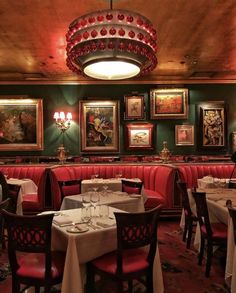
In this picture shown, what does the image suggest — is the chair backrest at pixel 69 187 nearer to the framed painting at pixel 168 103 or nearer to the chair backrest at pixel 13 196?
the chair backrest at pixel 13 196

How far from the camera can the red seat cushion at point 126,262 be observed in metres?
2.60

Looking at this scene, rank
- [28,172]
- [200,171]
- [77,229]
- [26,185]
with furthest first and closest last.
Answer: [28,172]
[200,171]
[26,185]
[77,229]

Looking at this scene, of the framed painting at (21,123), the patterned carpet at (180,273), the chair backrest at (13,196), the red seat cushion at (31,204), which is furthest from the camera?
the framed painting at (21,123)

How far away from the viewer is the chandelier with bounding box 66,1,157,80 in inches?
125

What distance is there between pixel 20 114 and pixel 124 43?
264 inches

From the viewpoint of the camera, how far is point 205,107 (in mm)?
9297

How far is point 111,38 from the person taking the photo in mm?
3197

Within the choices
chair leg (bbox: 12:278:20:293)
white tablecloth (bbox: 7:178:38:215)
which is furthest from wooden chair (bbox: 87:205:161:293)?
white tablecloth (bbox: 7:178:38:215)

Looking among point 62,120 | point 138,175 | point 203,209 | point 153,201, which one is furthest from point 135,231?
point 62,120

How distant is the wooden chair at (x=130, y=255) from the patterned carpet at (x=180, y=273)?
1.95 ft

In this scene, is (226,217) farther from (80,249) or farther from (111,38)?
(111,38)

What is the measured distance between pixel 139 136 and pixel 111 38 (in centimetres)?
619

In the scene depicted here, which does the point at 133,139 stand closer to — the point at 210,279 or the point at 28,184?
the point at 28,184

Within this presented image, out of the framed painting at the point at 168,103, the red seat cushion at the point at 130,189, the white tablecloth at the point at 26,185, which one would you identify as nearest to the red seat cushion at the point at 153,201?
the red seat cushion at the point at 130,189
